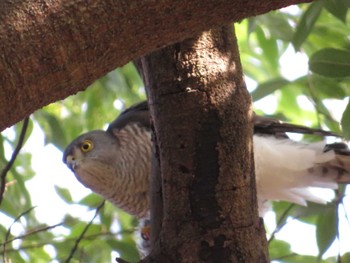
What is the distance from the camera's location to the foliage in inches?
99.9

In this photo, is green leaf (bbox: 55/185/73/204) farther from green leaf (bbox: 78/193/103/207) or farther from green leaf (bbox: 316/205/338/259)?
green leaf (bbox: 316/205/338/259)

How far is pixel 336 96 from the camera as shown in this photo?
294 centimetres

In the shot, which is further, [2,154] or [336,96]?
[336,96]

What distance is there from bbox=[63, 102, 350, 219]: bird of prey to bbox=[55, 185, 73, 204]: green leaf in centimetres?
13

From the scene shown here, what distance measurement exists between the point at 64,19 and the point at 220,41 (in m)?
0.72

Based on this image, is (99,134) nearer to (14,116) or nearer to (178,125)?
(178,125)

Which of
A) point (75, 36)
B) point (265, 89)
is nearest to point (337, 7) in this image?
point (265, 89)

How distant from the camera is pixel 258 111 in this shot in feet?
13.1

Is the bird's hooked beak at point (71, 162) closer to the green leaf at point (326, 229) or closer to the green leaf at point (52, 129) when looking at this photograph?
the green leaf at point (52, 129)

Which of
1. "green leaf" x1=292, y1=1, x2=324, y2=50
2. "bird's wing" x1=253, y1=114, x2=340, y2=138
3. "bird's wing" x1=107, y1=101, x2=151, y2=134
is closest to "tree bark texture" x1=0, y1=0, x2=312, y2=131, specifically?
"green leaf" x1=292, y1=1, x2=324, y2=50

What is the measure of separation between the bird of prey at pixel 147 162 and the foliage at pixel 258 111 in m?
0.08

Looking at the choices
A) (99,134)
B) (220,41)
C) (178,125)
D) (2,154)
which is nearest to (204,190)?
(178,125)

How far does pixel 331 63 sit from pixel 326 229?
677mm

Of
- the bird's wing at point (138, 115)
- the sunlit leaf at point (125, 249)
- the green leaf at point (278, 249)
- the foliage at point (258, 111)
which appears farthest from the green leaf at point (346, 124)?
the bird's wing at point (138, 115)
